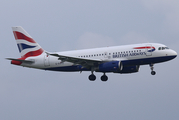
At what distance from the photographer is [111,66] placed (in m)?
50.3

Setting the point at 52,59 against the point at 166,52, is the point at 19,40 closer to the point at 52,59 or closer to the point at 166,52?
the point at 52,59

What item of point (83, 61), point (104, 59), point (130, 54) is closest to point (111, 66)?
point (104, 59)

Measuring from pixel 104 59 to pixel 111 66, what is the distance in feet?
6.50

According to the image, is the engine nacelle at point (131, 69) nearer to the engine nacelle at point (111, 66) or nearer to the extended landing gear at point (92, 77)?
the extended landing gear at point (92, 77)

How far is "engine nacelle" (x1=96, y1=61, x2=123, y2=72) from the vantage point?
5003 centimetres

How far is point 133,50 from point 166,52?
4770mm

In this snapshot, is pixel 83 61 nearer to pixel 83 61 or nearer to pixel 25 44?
pixel 83 61

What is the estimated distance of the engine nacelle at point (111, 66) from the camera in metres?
50.0

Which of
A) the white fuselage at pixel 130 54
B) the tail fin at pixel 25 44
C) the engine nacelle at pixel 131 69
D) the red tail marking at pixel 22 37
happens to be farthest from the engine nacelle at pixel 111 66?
the red tail marking at pixel 22 37

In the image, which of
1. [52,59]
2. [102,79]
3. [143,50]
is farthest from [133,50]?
[52,59]

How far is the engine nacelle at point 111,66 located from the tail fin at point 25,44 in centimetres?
1102

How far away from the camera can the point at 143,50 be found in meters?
50.6

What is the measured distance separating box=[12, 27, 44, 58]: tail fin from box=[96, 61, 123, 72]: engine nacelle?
1102 centimetres

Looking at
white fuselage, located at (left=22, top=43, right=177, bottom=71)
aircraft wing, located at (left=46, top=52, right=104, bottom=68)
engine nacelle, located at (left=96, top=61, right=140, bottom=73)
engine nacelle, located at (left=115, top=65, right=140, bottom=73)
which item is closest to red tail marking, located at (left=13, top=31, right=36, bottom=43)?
white fuselage, located at (left=22, top=43, right=177, bottom=71)
